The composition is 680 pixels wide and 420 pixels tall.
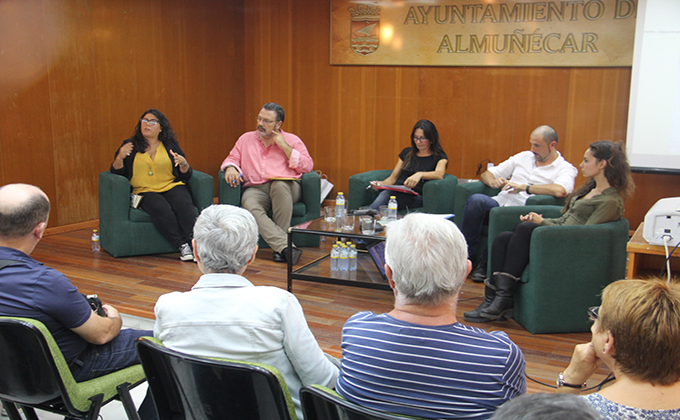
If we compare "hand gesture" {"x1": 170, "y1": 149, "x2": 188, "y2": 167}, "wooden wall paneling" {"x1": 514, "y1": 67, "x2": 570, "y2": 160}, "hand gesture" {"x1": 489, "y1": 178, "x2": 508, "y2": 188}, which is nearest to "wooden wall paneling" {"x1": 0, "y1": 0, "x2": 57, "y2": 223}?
"hand gesture" {"x1": 170, "y1": 149, "x2": 188, "y2": 167}

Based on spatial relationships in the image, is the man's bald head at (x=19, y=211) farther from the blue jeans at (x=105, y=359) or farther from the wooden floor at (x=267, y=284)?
the wooden floor at (x=267, y=284)

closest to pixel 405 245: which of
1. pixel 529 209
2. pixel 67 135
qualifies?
pixel 529 209

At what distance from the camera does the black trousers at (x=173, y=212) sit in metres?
4.70

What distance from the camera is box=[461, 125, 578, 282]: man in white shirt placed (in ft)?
14.1

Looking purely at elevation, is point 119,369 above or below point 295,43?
below

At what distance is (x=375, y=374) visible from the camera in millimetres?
1338

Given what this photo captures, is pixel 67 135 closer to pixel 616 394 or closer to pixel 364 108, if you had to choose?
pixel 364 108

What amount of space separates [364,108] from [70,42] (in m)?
3.01

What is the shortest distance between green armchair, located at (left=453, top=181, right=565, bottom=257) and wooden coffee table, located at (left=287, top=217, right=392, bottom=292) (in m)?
0.82

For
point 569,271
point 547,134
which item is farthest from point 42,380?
point 547,134

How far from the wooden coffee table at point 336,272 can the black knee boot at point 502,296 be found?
2.02 ft

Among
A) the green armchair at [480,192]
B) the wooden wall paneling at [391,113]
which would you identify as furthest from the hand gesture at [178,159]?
the wooden wall paneling at [391,113]

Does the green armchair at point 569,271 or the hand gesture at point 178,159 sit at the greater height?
the hand gesture at point 178,159

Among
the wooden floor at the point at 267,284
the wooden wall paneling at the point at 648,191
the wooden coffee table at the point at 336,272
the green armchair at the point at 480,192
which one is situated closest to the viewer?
the wooden floor at the point at 267,284
